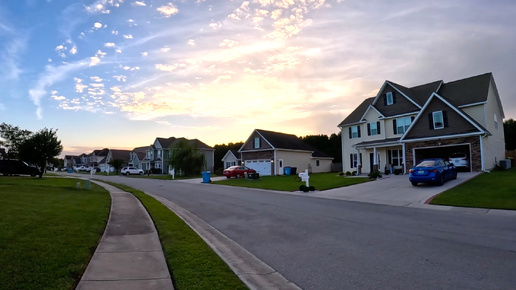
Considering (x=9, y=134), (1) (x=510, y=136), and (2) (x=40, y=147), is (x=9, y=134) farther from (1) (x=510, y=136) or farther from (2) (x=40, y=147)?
(1) (x=510, y=136)

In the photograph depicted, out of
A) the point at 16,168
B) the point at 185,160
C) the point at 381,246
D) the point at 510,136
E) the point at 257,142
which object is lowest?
the point at 381,246

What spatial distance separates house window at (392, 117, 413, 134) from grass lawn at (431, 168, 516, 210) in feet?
42.5

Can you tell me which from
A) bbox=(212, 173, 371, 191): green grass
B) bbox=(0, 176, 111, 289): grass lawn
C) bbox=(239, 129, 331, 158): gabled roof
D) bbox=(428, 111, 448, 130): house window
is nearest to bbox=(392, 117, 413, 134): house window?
bbox=(428, 111, 448, 130): house window

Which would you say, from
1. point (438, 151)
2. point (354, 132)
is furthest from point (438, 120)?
point (354, 132)

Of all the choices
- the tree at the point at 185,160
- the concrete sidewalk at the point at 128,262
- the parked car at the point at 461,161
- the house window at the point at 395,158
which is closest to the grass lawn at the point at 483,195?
the parked car at the point at 461,161

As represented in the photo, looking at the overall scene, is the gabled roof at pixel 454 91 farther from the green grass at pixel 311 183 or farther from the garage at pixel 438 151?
the green grass at pixel 311 183

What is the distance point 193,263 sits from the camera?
5684 millimetres

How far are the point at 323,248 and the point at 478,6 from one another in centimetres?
1618

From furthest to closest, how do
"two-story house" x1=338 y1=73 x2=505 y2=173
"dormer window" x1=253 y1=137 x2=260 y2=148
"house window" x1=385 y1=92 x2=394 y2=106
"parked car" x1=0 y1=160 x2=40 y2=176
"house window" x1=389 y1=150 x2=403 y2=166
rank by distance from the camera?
"dormer window" x1=253 y1=137 x2=260 y2=148 < "parked car" x1=0 y1=160 x2=40 y2=176 < "house window" x1=385 y1=92 x2=394 y2=106 < "house window" x1=389 y1=150 x2=403 y2=166 < "two-story house" x1=338 y1=73 x2=505 y2=173

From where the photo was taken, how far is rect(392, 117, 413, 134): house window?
3166cm

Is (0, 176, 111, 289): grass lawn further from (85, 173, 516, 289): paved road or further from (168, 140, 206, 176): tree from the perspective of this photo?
(168, 140, 206, 176): tree

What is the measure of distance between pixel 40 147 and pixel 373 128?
33447mm

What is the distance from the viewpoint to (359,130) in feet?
118

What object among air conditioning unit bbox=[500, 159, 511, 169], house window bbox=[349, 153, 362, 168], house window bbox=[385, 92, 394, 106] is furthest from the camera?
house window bbox=[349, 153, 362, 168]
